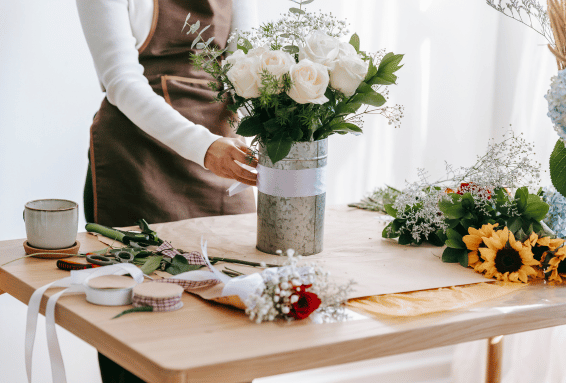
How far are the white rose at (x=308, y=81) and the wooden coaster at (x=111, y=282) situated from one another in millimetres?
406

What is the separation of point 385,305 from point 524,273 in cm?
30

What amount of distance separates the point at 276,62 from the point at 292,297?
41 centimetres

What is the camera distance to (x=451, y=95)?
9.39 feet

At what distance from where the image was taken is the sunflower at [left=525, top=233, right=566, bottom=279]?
102cm

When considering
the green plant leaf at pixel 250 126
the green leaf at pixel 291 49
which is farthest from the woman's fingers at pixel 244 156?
the green leaf at pixel 291 49

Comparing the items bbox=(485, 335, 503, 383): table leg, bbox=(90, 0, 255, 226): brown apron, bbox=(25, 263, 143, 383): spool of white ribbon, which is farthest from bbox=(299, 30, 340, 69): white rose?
bbox=(485, 335, 503, 383): table leg

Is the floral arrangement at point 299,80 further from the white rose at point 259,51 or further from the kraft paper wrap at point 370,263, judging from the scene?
the kraft paper wrap at point 370,263

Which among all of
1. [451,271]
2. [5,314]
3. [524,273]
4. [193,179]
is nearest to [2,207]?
[5,314]

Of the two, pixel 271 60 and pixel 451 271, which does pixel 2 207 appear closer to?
pixel 271 60

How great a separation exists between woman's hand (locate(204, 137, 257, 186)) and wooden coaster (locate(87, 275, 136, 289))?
1.29 feet

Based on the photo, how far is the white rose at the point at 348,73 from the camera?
38.6 inches

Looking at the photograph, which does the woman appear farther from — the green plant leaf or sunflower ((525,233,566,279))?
sunflower ((525,233,566,279))

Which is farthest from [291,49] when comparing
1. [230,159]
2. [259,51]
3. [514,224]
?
[514,224]

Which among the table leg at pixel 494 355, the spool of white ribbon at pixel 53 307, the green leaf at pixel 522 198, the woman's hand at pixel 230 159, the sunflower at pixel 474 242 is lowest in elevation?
the table leg at pixel 494 355
